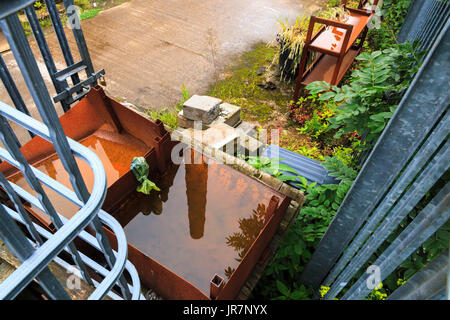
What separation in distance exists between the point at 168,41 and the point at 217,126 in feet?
12.0

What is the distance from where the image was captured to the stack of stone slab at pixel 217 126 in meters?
4.17

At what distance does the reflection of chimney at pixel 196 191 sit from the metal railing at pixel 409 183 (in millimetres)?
1145

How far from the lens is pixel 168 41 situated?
23.2ft

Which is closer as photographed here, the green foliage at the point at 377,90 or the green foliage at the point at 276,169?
the green foliage at the point at 377,90

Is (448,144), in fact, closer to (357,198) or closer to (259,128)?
(357,198)

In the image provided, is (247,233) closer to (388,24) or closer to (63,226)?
(63,226)

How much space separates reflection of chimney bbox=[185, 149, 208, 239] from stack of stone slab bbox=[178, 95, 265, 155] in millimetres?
977

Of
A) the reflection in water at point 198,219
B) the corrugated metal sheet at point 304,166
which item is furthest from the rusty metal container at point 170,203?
the corrugated metal sheet at point 304,166

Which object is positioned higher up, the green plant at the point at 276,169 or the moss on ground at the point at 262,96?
the green plant at the point at 276,169

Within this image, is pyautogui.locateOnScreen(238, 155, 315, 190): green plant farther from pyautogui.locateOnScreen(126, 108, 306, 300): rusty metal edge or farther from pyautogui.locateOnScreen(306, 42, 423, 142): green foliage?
pyautogui.locateOnScreen(306, 42, 423, 142): green foliage

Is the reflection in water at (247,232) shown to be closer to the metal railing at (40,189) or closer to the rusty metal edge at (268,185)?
the rusty metal edge at (268,185)

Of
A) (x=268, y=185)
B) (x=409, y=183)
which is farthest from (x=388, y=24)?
(x=409, y=183)

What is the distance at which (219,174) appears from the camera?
2951 mm

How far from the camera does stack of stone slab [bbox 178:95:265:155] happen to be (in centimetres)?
417
